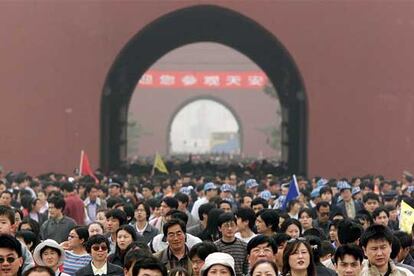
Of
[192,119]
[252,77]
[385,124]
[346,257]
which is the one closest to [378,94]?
[385,124]

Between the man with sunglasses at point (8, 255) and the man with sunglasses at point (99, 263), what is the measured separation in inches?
49.1

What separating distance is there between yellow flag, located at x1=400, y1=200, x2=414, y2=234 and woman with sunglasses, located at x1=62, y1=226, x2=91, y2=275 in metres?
3.16

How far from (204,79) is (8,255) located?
4393cm

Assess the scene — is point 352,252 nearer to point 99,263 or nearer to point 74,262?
point 99,263

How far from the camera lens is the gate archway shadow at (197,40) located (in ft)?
83.7

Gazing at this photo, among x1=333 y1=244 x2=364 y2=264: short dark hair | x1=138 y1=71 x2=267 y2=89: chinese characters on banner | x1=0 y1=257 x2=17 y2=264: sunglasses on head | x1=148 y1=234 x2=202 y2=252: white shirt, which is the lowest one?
x1=148 y1=234 x2=202 y2=252: white shirt

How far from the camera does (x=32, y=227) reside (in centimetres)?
965

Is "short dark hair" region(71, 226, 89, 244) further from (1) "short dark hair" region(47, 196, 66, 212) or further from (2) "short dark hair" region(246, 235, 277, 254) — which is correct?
(1) "short dark hair" region(47, 196, 66, 212)

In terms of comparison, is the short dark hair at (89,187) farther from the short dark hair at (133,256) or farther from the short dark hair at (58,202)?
the short dark hair at (133,256)

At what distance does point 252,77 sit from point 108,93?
83.4 feet

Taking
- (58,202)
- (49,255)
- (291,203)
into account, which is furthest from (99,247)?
(291,203)

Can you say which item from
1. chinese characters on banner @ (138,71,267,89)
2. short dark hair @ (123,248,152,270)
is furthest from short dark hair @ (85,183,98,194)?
chinese characters on banner @ (138,71,267,89)

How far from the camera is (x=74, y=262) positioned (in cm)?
892

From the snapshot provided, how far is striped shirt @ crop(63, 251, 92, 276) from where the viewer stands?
29.1 feet
